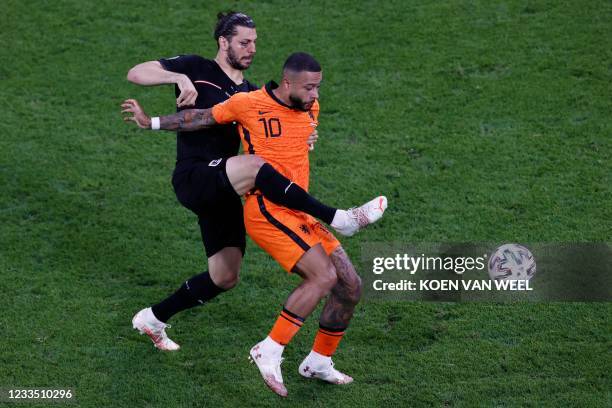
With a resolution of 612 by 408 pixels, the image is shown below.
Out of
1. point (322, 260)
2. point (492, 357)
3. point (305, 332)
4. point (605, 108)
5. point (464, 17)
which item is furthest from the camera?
point (464, 17)

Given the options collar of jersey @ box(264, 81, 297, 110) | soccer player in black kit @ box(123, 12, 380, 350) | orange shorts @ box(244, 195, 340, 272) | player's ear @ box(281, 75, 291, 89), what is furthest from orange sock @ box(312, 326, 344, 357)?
player's ear @ box(281, 75, 291, 89)

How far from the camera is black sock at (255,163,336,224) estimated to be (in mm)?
6887

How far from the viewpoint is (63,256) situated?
9.11m

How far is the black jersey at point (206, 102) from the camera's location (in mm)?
7539

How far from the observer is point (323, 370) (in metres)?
7.40

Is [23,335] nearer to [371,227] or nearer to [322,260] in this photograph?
[322,260]

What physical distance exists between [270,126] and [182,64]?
0.98 meters

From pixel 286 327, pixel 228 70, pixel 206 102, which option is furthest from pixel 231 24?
pixel 286 327

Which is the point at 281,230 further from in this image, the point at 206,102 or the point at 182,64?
the point at 182,64

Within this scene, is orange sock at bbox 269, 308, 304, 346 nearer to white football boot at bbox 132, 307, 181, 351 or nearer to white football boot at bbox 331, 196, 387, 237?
white football boot at bbox 331, 196, 387, 237

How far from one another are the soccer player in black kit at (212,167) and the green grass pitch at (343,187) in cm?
42

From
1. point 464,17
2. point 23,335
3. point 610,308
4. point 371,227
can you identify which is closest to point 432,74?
point 464,17

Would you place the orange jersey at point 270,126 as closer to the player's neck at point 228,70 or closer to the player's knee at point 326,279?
the player's neck at point 228,70

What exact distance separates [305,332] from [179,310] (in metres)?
1.02
